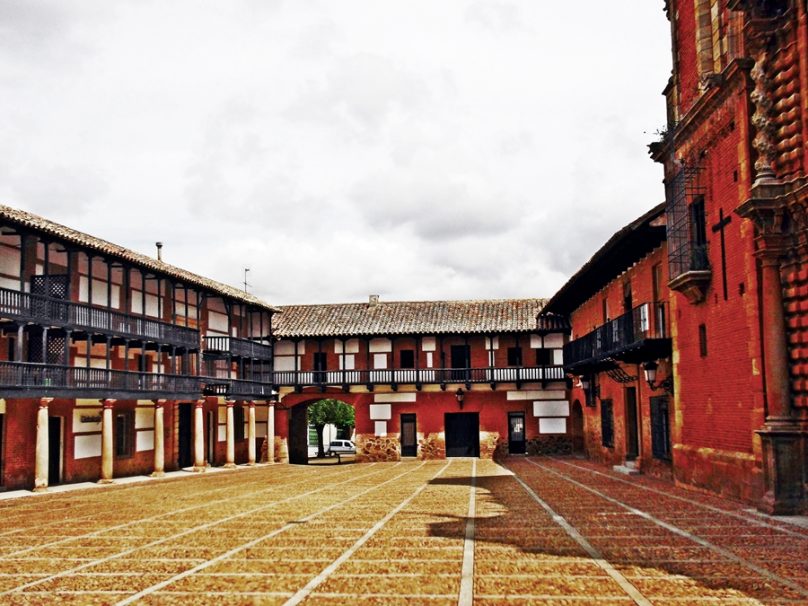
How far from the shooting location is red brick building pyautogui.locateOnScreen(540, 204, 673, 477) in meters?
20.8

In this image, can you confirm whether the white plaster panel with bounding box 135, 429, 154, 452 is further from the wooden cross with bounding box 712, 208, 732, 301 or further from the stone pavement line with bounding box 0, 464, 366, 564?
the wooden cross with bounding box 712, 208, 732, 301

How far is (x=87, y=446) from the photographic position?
26.0 meters

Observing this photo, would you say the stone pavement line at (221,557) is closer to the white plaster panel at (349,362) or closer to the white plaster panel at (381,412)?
the white plaster panel at (381,412)

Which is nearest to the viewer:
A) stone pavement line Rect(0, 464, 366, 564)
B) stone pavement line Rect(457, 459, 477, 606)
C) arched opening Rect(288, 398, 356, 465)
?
stone pavement line Rect(457, 459, 477, 606)

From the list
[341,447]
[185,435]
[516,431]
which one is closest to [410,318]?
[516,431]

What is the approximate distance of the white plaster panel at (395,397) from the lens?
3856 cm

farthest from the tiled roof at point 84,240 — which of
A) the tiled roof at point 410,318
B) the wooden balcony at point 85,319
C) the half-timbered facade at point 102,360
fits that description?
the tiled roof at point 410,318

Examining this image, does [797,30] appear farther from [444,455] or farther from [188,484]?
[444,455]

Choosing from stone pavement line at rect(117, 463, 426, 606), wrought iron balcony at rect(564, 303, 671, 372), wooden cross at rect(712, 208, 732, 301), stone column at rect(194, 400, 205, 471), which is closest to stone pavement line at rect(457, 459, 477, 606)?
stone pavement line at rect(117, 463, 426, 606)

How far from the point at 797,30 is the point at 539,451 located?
1049 inches

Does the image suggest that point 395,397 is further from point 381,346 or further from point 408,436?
point 381,346

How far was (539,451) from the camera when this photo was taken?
3778cm

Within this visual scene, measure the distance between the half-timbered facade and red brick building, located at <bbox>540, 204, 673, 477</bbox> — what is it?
44.7ft

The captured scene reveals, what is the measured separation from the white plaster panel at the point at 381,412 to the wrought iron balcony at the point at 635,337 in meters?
13.4
